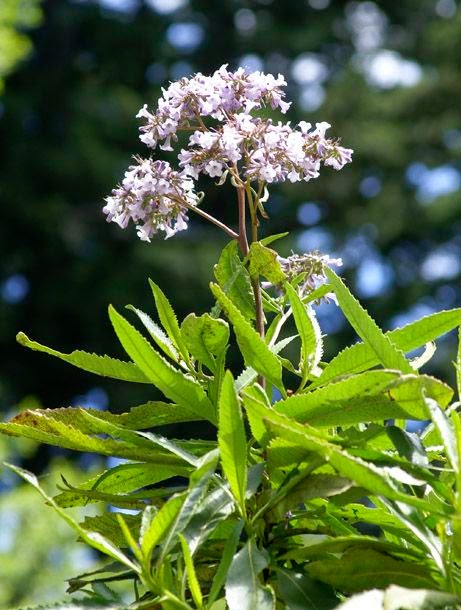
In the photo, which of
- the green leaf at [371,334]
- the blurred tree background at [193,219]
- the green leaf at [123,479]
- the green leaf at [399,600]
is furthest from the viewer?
the blurred tree background at [193,219]

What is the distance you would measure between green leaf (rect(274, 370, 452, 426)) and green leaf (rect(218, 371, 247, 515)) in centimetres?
11

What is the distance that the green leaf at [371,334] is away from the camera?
3.94 feet

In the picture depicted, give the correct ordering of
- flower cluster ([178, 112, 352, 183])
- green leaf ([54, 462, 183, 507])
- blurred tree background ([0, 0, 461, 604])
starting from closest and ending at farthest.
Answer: green leaf ([54, 462, 183, 507]) → flower cluster ([178, 112, 352, 183]) → blurred tree background ([0, 0, 461, 604])

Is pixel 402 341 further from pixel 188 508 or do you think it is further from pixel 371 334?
pixel 188 508

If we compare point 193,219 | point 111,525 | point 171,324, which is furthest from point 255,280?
point 193,219

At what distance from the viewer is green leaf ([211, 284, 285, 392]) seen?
123 cm

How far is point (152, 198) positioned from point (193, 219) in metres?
12.8

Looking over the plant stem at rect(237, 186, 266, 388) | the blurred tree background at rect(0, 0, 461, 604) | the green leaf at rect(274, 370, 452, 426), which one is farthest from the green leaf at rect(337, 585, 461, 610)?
the blurred tree background at rect(0, 0, 461, 604)

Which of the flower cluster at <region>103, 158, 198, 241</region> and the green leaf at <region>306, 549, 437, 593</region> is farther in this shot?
the flower cluster at <region>103, 158, 198, 241</region>

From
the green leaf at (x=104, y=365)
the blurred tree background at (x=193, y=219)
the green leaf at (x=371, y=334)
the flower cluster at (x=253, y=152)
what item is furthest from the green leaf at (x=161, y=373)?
the blurred tree background at (x=193, y=219)

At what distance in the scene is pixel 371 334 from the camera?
47.7 inches

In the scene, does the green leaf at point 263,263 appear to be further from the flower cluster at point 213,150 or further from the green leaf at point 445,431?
the green leaf at point 445,431

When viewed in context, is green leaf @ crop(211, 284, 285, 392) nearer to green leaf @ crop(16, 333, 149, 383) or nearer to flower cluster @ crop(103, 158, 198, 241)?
green leaf @ crop(16, 333, 149, 383)

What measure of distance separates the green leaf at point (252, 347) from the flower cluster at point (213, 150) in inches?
11.3
